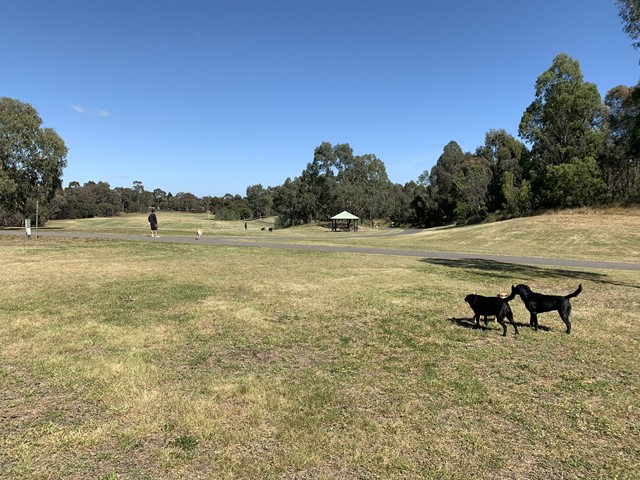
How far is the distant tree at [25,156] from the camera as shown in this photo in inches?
1532

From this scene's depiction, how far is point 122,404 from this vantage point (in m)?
4.04

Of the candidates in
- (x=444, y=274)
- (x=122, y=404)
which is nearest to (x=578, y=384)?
(x=122, y=404)

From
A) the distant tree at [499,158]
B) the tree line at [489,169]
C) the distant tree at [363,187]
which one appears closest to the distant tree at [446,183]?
the tree line at [489,169]

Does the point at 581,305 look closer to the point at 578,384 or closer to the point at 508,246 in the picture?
the point at 578,384

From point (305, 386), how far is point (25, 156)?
4987 centimetres

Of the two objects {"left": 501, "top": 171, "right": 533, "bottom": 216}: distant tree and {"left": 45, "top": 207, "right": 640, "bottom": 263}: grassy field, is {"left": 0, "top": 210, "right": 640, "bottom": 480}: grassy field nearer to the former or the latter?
{"left": 45, "top": 207, "right": 640, "bottom": 263}: grassy field

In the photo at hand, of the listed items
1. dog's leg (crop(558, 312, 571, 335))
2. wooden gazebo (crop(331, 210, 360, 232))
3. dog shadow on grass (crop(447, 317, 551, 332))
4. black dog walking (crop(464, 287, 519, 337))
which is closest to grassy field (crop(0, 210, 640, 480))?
dog shadow on grass (crop(447, 317, 551, 332))

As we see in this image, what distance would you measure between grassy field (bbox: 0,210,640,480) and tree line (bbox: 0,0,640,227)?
14228 mm

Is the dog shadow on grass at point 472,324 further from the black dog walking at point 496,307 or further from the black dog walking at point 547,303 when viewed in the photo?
the black dog walking at point 547,303

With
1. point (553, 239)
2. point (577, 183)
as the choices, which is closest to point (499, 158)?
point (577, 183)

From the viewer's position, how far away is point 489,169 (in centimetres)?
8056

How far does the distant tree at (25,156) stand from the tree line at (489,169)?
10 cm

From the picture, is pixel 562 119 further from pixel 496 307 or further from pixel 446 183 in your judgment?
pixel 496 307

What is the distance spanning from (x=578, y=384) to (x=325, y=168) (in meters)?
82.4
